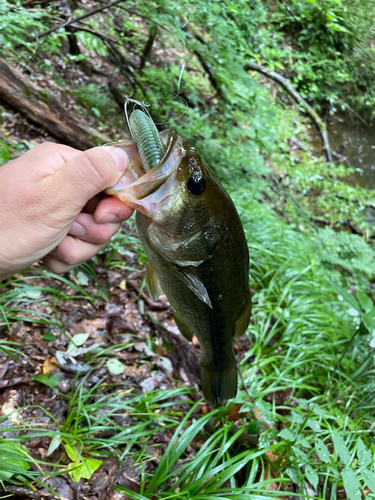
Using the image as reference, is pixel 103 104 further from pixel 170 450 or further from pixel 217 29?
pixel 170 450

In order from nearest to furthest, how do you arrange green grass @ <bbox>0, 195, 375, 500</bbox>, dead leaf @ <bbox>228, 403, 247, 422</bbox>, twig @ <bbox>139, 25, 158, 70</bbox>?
green grass @ <bbox>0, 195, 375, 500</bbox>
dead leaf @ <bbox>228, 403, 247, 422</bbox>
twig @ <bbox>139, 25, 158, 70</bbox>

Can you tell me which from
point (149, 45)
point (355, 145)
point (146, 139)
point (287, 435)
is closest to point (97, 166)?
point (146, 139)

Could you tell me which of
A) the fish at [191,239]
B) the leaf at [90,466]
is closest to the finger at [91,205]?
the fish at [191,239]

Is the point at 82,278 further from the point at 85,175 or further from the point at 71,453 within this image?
the point at 85,175

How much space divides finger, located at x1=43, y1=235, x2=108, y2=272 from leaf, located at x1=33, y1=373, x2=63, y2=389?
85cm

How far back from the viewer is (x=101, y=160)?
3.68 ft

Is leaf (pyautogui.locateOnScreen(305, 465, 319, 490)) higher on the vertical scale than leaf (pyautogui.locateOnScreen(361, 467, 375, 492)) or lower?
lower

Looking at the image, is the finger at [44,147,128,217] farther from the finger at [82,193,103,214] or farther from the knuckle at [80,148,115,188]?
the finger at [82,193,103,214]

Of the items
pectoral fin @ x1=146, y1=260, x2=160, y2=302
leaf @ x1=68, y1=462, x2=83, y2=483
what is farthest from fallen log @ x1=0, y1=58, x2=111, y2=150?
leaf @ x1=68, y1=462, x2=83, y2=483

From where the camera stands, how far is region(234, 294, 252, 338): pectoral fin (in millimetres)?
1611

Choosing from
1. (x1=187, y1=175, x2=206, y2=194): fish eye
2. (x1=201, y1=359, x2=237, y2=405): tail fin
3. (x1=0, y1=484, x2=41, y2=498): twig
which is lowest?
A: (x1=0, y1=484, x2=41, y2=498): twig

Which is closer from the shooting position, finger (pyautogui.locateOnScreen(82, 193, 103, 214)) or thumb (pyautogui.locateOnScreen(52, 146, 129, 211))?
thumb (pyautogui.locateOnScreen(52, 146, 129, 211))

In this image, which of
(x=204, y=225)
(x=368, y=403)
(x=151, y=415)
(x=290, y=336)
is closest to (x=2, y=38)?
(x=204, y=225)

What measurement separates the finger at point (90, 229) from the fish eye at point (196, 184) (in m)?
0.47
